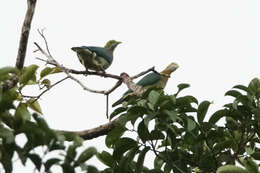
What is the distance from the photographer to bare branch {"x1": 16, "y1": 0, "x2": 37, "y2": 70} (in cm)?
376

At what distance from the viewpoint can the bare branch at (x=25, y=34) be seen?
376 centimetres

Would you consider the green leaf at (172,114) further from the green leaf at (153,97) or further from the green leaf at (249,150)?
the green leaf at (249,150)

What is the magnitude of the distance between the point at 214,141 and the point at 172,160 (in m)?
0.33

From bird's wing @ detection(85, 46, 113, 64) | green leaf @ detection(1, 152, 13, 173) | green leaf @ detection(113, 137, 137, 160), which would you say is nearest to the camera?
green leaf @ detection(1, 152, 13, 173)

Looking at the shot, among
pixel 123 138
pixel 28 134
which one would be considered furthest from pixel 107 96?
pixel 28 134

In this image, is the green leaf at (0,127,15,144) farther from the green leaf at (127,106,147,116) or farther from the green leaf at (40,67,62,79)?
the green leaf at (40,67,62,79)

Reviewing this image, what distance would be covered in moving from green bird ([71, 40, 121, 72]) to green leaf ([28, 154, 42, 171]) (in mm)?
3149

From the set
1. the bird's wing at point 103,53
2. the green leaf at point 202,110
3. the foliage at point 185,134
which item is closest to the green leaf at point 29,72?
the foliage at point 185,134

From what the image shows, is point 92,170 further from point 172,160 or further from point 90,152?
point 172,160

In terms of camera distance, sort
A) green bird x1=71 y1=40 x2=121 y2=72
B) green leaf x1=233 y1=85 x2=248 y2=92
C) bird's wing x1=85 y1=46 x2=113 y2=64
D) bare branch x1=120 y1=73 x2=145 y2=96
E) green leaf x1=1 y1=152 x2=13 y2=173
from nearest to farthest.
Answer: green leaf x1=1 y1=152 x2=13 y2=173 → green leaf x1=233 y1=85 x2=248 y2=92 → bare branch x1=120 y1=73 x2=145 y2=96 → green bird x1=71 y1=40 x2=121 y2=72 → bird's wing x1=85 y1=46 x2=113 y2=64

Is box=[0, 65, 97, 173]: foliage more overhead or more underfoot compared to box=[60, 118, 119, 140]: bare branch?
more overhead

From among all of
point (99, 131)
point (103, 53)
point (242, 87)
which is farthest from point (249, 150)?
point (103, 53)

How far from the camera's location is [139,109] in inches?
132

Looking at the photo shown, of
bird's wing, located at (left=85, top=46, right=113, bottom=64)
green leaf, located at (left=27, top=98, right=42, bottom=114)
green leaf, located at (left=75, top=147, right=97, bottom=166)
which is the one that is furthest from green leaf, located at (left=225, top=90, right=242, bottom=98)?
bird's wing, located at (left=85, top=46, right=113, bottom=64)
